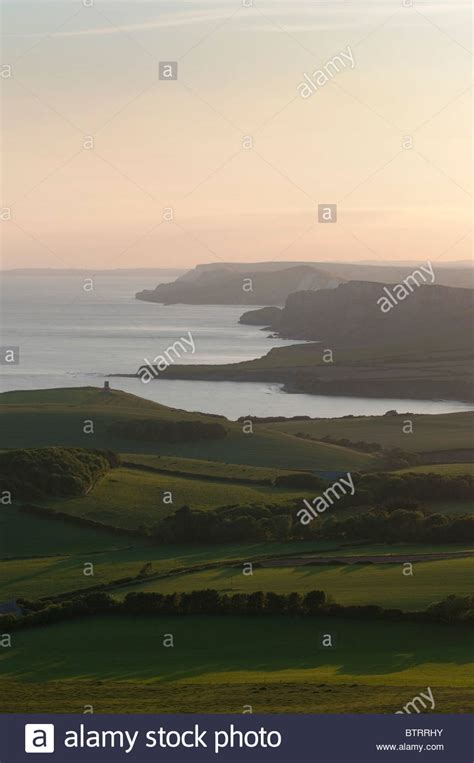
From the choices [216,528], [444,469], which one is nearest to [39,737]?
[216,528]

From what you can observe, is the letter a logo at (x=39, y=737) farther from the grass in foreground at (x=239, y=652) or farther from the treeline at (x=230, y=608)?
the treeline at (x=230, y=608)

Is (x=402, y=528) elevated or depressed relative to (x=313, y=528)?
depressed

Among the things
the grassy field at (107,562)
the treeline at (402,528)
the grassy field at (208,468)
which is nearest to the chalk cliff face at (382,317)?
the grassy field at (208,468)

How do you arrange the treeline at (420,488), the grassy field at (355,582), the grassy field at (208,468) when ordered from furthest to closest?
the grassy field at (208,468) < the treeline at (420,488) < the grassy field at (355,582)

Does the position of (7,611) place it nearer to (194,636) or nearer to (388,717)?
(194,636)

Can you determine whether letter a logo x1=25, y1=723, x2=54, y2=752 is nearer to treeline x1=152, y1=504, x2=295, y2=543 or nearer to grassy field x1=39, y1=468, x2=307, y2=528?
treeline x1=152, y1=504, x2=295, y2=543

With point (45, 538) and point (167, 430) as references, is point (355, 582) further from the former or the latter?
point (167, 430)
